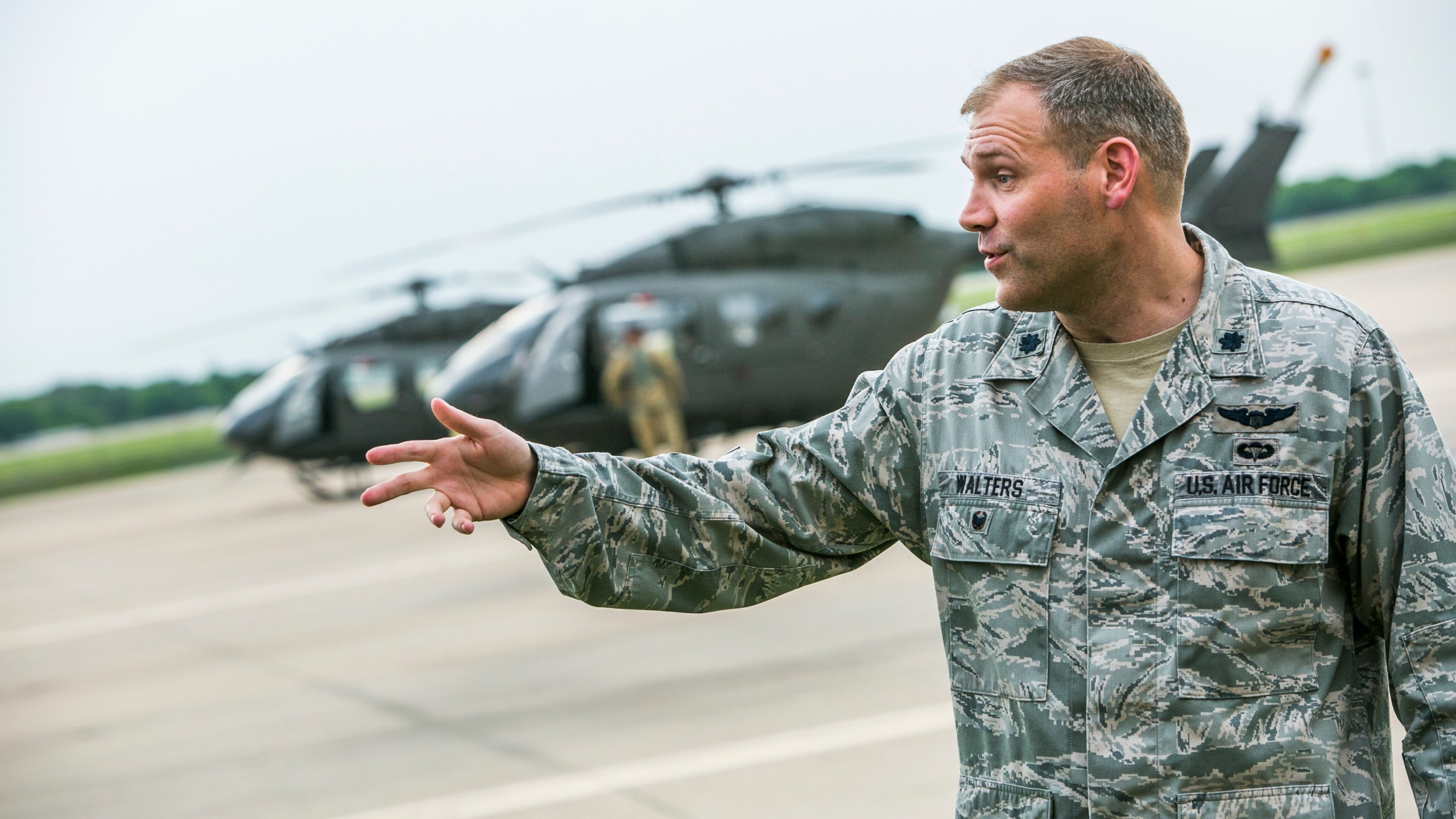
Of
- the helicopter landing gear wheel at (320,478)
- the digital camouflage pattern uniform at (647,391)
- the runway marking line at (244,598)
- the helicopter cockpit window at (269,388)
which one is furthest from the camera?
the helicopter landing gear wheel at (320,478)

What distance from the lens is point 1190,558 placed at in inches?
71.1

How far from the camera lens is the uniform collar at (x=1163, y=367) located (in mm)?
1854

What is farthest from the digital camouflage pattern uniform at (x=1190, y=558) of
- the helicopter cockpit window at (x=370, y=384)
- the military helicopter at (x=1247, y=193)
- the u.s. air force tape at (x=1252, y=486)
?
the helicopter cockpit window at (x=370, y=384)

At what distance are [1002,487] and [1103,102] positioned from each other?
58 cm

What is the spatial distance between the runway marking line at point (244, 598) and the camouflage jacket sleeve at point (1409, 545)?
9.42 m

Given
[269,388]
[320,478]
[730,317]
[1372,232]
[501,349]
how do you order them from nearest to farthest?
[501,349]
[730,317]
[269,388]
[320,478]
[1372,232]

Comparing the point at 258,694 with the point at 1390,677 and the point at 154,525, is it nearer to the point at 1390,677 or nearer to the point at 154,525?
the point at 1390,677

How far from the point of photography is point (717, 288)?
44.0 ft

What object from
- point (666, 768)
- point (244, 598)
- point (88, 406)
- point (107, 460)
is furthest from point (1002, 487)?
point (88, 406)

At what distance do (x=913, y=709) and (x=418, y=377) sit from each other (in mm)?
11462

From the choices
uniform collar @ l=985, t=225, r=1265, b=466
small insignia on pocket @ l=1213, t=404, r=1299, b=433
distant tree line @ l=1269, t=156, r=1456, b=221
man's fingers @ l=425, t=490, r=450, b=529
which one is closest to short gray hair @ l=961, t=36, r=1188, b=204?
uniform collar @ l=985, t=225, r=1265, b=466

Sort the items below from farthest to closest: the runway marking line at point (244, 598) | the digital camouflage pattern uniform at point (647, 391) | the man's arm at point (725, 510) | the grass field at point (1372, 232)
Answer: the grass field at point (1372, 232) < the digital camouflage pattern uniform at point (647, 391) < the runway marking line at point (244, 598) < the man's arm at point (725, 510)

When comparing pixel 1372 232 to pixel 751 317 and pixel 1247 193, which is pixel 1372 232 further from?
pixel 751 317

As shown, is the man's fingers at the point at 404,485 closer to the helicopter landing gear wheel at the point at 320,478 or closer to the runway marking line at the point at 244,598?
the runway marking line at the point at 244,598
